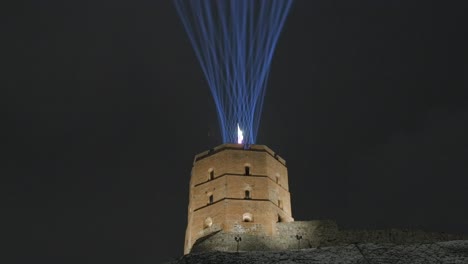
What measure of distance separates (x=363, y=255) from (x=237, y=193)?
1373 centimetres

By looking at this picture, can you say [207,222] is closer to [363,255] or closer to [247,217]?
[247,217]

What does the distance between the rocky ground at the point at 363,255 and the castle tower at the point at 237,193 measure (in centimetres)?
1039

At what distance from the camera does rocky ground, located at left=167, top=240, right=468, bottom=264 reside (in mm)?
18844

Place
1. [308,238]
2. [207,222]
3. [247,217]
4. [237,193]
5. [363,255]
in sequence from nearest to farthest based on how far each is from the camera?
[363,255]
[308,238]
[247,217]
[207,222]
[237,193]

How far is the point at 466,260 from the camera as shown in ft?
60.1

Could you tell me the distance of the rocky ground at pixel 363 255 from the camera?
61.8 ft

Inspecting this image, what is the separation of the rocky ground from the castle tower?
34.1 ft

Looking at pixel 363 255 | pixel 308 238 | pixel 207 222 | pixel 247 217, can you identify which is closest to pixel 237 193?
pixel 247 217

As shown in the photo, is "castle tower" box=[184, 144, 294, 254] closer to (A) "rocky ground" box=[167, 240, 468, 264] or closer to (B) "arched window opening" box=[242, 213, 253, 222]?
(B) "arched window opening" box=[242, 213, 253, 222]

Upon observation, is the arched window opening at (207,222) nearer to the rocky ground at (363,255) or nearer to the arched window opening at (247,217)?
the arched window opening at (247,217)

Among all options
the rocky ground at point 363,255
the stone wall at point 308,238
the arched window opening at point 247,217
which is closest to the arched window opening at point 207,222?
the stone wall at point 308,238

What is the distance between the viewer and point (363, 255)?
19.5m

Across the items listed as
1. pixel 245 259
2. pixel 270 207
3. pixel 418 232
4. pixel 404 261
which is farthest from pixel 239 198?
pixel 404 261

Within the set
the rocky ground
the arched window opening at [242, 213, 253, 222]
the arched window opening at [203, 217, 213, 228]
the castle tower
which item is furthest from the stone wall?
the rocky ground
